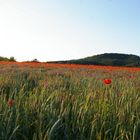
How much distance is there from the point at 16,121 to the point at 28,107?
440 millimetres

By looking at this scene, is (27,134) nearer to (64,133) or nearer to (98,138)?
(64,133)

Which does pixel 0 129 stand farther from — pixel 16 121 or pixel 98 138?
pixel 98 138

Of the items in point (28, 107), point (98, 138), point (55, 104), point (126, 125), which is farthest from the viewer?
point (55, 104)

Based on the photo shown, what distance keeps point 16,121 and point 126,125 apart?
83 cm

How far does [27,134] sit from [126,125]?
0.74 m

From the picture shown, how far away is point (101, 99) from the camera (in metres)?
3.86

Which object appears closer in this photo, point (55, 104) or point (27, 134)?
point (27, 134)

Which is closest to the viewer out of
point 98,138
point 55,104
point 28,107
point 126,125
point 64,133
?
point 98,138

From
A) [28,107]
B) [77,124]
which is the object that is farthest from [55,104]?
[77,124]

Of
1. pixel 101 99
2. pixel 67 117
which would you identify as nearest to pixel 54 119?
pixel 67 117

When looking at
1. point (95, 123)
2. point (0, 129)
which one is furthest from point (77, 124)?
point (0, 129)

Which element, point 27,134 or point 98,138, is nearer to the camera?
point 98,138

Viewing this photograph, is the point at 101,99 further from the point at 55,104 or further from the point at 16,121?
the point at 16,121

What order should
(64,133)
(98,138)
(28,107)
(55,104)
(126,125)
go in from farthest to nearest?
(55,104)
(28,107)
(126,125)
(64,133)
(98,138)
